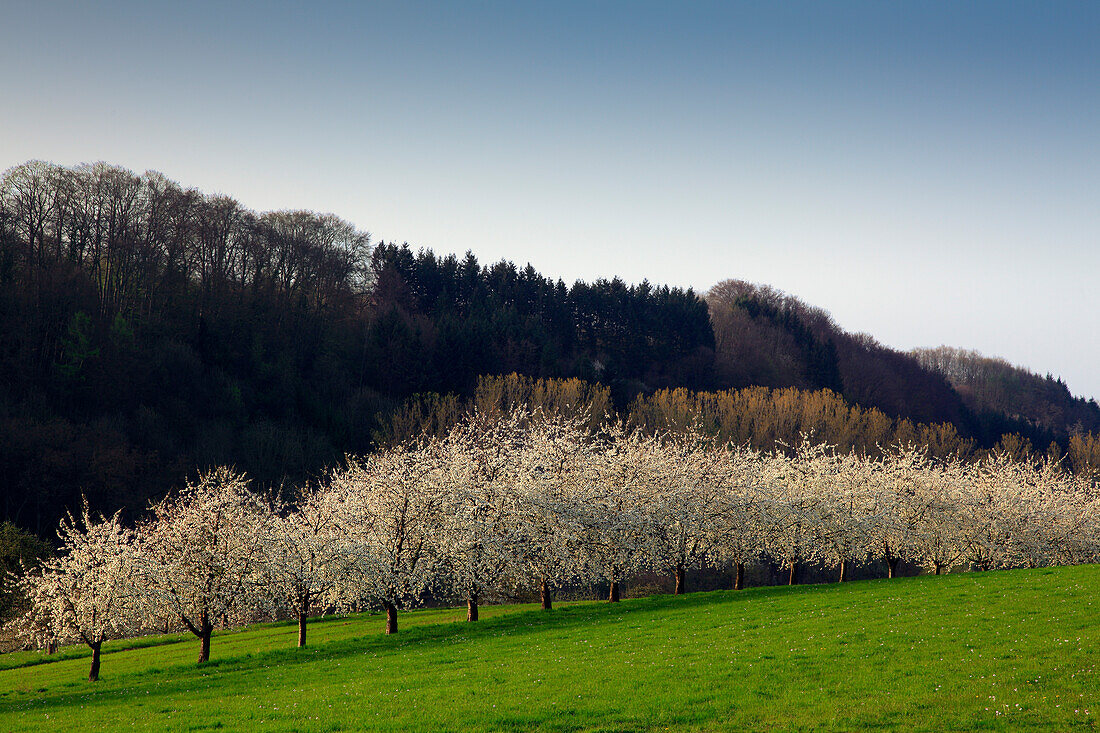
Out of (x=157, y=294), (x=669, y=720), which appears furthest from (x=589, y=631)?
(x=157, y=294)

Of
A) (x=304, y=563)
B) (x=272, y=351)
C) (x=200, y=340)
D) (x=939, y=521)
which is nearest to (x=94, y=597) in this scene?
(x=304, y=563)

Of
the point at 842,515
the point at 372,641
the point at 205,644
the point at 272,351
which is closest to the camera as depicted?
the point at 205,644

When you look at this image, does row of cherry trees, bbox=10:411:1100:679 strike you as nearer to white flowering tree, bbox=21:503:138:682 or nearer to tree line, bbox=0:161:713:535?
white flowering tree, bbox=21:503:138:682

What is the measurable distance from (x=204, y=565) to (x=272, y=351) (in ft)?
196

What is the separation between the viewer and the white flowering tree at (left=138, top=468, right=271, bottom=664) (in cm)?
3191

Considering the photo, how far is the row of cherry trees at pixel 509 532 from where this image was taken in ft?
107

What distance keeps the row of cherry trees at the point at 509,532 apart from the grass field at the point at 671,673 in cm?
292

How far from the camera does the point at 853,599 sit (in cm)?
3241

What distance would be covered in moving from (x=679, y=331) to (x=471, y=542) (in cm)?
9319

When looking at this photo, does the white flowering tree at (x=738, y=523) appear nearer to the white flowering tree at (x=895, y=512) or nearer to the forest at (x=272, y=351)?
the white flowering tree at (x=895, y=512)

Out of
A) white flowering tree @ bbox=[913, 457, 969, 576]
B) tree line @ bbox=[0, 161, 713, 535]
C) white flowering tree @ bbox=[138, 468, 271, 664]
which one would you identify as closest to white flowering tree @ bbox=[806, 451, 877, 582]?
white flowering tree @ bbox=[913, 457, 969, 576]

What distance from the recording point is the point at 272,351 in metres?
88.4

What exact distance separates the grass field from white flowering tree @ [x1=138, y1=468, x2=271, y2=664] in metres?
2.39

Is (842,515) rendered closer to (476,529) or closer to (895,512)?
(895,512)
